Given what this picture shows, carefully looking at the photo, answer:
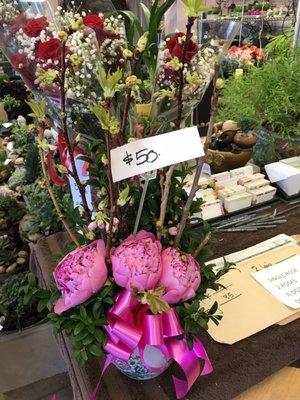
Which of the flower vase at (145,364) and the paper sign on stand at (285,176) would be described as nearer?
the flower vase at (145,364)

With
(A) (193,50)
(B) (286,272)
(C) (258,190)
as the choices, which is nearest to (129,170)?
(A) (193,50)

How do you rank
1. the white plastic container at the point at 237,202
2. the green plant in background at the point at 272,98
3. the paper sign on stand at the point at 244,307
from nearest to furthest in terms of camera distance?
the paper sign on stand at the point at 244,307, the white plastic container at the point at 237,202, the green plant in background at the point at 272,98

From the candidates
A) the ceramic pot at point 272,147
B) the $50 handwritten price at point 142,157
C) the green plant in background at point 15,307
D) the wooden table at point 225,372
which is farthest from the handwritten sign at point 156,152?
the green plant in background at point 15,307

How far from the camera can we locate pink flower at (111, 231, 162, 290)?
466mm

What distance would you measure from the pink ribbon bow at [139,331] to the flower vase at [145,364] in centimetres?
1

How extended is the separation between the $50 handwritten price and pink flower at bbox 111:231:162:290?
0.11m

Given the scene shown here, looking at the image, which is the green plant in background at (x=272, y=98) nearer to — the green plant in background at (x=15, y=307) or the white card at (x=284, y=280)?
the white card at (x=284, y=280)

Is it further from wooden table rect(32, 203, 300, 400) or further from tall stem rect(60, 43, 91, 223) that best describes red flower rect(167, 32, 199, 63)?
wooden table rect(32, 203, 300, 400)

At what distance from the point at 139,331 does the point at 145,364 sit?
8 centimetres

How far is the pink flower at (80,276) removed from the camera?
47cm

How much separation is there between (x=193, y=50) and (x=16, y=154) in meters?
1.38

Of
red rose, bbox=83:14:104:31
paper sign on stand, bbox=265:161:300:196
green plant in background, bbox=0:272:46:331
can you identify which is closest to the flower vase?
red rose, bbox=83:14:104:31

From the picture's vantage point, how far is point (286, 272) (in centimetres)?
82

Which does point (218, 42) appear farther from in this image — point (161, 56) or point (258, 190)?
point (258, 190)
